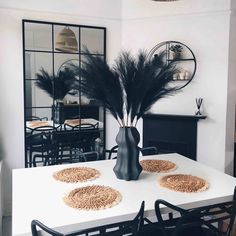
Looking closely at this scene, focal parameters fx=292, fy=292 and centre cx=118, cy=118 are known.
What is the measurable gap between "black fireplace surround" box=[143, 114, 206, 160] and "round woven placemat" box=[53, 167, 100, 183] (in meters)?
1.84

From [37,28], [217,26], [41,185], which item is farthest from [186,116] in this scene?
[41,185]

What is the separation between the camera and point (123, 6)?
3842 mm

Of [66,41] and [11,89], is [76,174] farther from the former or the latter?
[66,41]

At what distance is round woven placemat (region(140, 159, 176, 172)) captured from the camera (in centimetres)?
222

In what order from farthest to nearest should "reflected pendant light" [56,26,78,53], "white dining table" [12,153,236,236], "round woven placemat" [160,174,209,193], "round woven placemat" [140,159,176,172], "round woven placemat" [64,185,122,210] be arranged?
"reflected pendant light" [56,26,78,53], "round woven placemat" [140,159,176,172], "round woven placemat" [160,174,209,193], "round woven placemat" [64,185,122,210], "white dining table" [12,153,236,236]

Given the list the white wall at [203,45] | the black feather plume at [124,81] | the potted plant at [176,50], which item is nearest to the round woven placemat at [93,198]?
the black feather plume at [124,81]

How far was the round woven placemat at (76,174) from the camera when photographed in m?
1.99

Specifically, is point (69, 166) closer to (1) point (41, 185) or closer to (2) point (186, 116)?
(1) point (41, 185)

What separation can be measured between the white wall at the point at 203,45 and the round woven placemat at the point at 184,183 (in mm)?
1780

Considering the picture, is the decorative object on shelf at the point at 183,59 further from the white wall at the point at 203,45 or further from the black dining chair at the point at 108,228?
the black dining chair at the point at 108,228

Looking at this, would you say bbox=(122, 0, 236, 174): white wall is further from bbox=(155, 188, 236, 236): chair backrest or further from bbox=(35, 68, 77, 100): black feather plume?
bbox=(155, 188, 236, 236): chair backrest

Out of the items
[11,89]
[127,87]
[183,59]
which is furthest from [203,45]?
[11,89]

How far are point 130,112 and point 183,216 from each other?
79cm

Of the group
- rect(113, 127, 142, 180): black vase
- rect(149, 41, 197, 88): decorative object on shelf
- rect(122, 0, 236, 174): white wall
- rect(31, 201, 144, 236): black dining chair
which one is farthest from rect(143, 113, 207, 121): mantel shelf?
rect(31, 201, 144, 236): black dining chair
